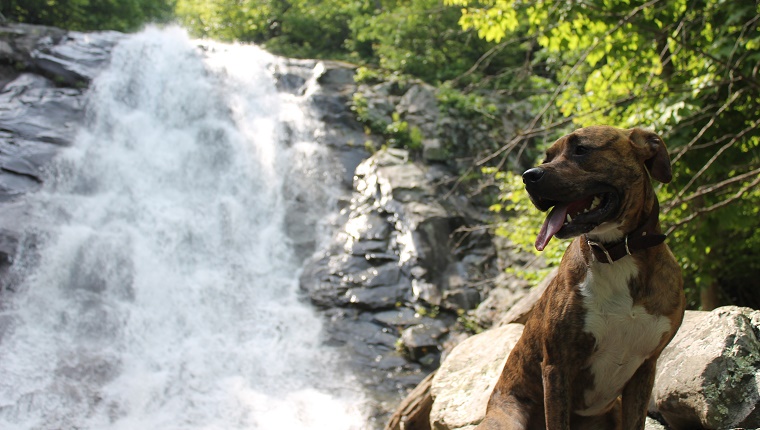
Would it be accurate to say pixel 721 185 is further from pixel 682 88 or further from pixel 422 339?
pixel 422 339

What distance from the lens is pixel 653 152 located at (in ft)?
8.25

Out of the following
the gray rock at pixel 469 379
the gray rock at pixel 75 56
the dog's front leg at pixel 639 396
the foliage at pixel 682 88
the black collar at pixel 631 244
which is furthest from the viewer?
the gray rock at pixel 75 56

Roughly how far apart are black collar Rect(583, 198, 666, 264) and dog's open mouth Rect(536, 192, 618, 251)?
15 cm

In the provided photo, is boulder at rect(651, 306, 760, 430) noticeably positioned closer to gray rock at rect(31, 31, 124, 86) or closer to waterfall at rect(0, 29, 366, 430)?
waterfall at rect(0, 29, 366, 430)

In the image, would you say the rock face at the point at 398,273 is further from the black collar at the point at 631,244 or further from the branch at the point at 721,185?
the black collar at the point at 631,244

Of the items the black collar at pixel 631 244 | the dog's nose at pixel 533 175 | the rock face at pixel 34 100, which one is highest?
the rock face at pixel 34 100

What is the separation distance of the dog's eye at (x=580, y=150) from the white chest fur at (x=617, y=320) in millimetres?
441

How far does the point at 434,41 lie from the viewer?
17375 millimetres

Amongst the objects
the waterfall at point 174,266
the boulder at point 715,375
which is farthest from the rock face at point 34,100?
the boulder at point 715,375

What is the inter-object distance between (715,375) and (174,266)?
892 centimetres

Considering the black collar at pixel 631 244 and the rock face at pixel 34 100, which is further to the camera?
the rock face at pixel 34 100

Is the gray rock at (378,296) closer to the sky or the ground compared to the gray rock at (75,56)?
closer to the ground

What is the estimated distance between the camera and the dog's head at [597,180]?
2348 mm

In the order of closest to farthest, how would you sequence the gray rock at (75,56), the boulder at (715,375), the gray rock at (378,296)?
the boulder at (715,375), the gray rock at (378,296), the gray rock at (75,56)
